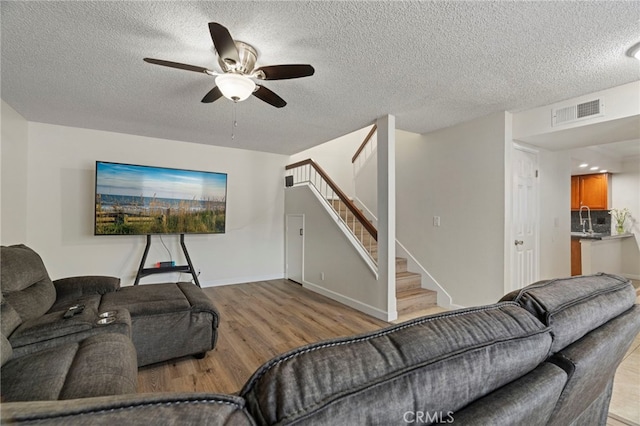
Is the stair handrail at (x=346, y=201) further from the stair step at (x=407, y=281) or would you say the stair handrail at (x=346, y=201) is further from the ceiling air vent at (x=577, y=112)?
the ceiling air vent at (x=577, y=112)

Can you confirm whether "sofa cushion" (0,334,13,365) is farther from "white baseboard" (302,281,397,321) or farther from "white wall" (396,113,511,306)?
"white wall" (396,113,511,306)

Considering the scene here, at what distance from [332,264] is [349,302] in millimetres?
610

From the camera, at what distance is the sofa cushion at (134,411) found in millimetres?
395

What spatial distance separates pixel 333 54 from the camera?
2033 millimetres

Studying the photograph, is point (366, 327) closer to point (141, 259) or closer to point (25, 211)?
point (141, 259)

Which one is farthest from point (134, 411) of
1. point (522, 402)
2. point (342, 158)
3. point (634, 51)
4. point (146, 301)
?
point (342, 158)

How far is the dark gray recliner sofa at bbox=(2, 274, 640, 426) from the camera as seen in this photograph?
440mm

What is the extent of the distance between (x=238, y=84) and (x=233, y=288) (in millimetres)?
3530

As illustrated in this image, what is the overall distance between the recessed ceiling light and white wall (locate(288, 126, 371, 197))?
4.44 metres

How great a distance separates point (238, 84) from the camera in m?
1.88

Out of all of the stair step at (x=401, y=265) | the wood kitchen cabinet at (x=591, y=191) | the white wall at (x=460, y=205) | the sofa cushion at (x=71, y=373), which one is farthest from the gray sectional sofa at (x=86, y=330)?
the wood kitchen cabinet at (x=591, y=191)

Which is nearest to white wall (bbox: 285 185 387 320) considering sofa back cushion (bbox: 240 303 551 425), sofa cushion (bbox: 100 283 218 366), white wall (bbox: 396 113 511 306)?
white wall (bbox: 396 113 511 306)

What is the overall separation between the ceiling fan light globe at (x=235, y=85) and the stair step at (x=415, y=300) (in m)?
2.85

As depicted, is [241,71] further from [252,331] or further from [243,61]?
[252,331]
